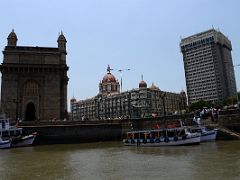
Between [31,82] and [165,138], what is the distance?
37.0 m

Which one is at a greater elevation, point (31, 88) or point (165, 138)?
point (31, 88)

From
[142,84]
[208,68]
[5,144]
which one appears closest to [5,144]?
[5,144]

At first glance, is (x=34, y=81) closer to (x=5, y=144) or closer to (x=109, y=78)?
(x=5, y=144)

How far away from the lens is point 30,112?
6775cm

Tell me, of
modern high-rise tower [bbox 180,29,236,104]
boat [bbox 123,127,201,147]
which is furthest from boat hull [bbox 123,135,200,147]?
modern high-rise tower [bbox 180,29,236,104]

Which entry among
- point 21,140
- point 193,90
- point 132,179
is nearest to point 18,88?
point 21,140

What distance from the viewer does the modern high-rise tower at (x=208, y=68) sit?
153875 millimetres

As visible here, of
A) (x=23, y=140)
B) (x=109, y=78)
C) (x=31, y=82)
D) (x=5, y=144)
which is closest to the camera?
(x=5, y=144)

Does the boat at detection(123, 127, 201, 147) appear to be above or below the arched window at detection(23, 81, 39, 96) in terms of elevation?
below

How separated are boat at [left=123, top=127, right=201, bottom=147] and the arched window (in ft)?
91.4

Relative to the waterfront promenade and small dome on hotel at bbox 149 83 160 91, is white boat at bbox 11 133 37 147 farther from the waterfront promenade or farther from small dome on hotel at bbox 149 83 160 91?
small dome on hotel at bbox 149 83 160 91

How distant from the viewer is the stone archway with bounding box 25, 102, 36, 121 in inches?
2618

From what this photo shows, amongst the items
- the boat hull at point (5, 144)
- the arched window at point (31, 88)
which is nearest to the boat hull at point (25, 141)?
the boat hull at point (5, 144)

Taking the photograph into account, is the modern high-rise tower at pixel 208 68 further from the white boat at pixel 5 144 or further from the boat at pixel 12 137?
the white boat at pixel 5 144
